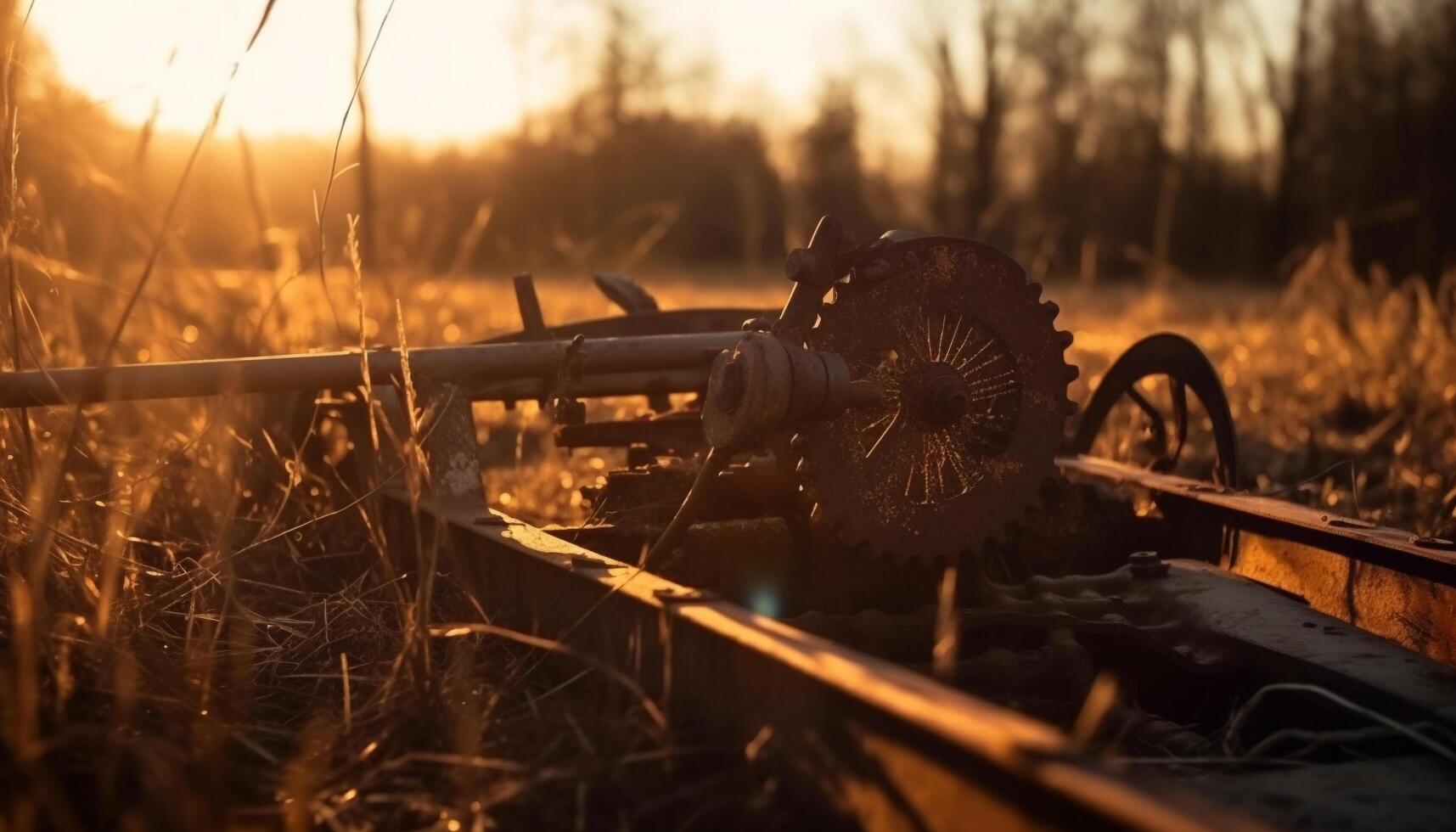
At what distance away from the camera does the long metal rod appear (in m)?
3.79

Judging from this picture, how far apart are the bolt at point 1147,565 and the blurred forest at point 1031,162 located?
1740 cm

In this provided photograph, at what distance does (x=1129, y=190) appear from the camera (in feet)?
141

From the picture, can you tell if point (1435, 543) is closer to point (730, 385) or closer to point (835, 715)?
point (730, 385)

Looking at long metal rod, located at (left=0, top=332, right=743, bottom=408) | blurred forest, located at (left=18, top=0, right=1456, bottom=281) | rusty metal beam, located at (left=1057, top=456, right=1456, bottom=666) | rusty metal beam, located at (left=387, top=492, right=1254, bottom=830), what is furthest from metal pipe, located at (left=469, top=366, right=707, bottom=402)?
blurred forest, located at (left=18, top=0, right=1456, bottom=281)

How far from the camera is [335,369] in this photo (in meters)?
4.13

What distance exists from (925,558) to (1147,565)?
0.67 m

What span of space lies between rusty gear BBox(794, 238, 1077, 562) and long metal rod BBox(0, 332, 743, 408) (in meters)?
0.79

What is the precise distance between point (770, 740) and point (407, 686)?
93 cm

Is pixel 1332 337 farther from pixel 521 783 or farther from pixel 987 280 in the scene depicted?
pixel 521 783

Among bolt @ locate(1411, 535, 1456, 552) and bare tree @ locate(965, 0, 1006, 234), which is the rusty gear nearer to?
bolt @ locate(1411, 535, 1456, 552)

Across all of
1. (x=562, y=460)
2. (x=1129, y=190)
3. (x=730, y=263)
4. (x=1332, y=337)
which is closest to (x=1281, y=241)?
(x=1129, y=190)

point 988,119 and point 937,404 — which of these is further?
point 988,119

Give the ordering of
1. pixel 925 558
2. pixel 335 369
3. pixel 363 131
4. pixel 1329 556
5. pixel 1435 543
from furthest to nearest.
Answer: pixel 363 131
pixel 335 369
pixel 1329 556
pixel 925 558
pixel 1435 543

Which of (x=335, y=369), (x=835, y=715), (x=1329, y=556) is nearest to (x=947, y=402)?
→ (x=1329, y=556)
